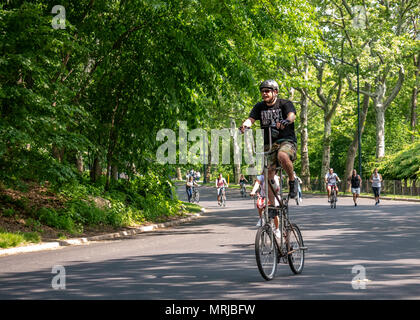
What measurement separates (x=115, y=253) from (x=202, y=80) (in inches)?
309

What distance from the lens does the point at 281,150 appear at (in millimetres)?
7949

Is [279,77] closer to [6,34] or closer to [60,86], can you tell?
[60,86]

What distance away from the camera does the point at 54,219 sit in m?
15.8

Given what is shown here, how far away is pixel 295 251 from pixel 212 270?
1.47m

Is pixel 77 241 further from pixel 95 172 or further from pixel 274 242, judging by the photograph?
pixel 274 242

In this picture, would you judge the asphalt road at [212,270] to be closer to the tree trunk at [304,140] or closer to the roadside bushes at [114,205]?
the roadside bushes at [114,205]

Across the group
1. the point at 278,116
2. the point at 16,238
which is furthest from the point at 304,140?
the point at 278,116

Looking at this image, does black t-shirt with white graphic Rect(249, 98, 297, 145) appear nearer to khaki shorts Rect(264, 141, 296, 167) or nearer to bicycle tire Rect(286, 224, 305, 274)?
khaki shorts Rect(264, 141, 296, 167)

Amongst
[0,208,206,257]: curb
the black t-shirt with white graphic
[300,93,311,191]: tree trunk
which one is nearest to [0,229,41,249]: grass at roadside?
[0,208,206,257]: curb

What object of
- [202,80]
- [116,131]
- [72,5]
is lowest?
[116,131]
